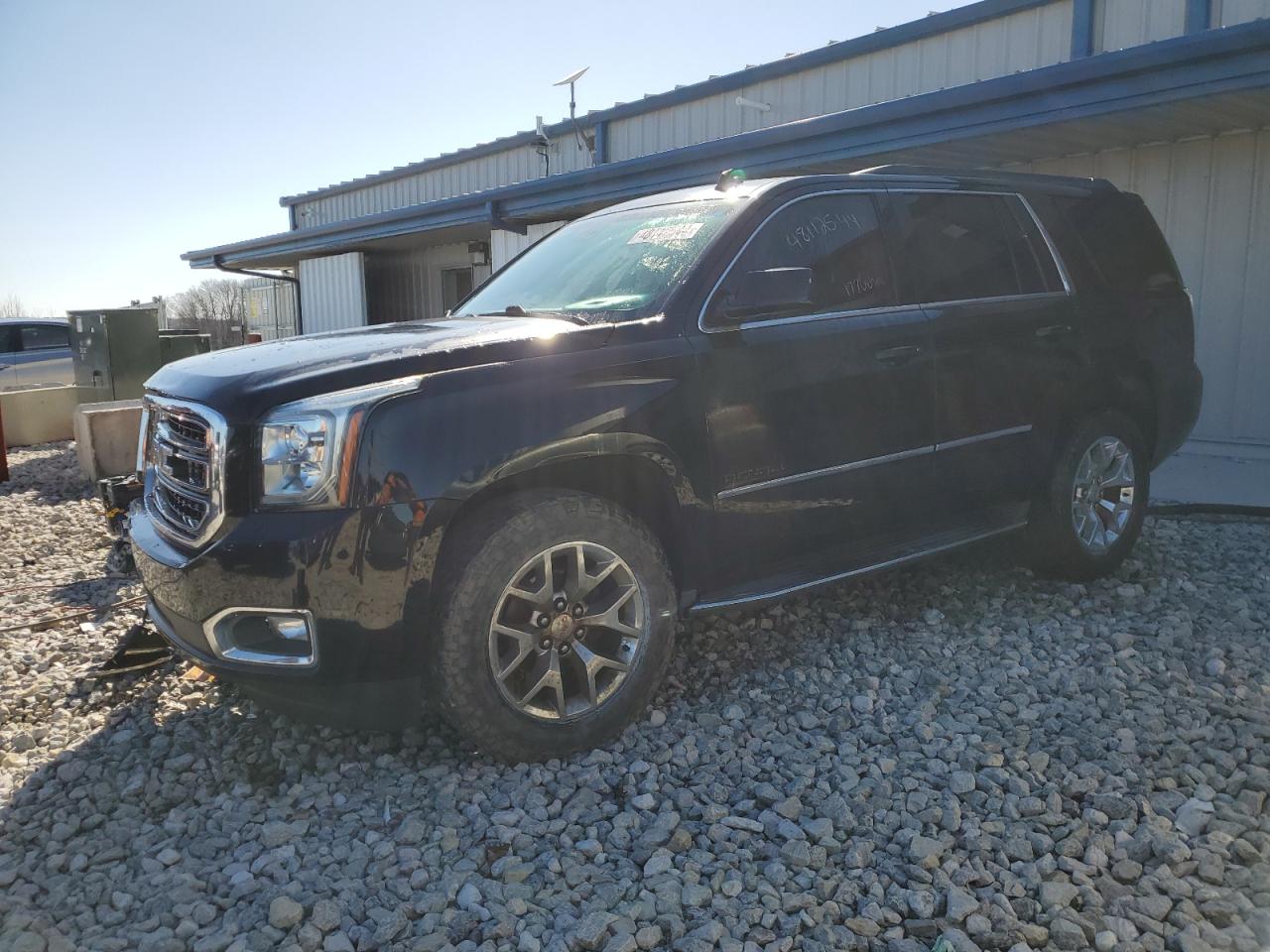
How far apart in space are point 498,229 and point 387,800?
10398 millimetres

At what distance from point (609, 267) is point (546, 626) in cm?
156

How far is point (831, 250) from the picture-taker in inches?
154

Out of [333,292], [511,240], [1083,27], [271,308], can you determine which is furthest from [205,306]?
[1083,27]

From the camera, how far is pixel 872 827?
281 cm

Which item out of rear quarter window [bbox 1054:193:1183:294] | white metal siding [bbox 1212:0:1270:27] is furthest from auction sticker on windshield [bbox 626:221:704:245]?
white metal siding [bbox 1212:0:1270:27]

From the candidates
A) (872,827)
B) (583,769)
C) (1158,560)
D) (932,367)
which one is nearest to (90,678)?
(583,769)

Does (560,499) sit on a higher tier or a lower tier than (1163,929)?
higher

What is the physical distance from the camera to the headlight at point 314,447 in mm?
2791

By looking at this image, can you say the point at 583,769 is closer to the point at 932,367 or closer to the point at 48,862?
the point at 48,862

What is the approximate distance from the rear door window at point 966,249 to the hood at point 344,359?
160 centimetres

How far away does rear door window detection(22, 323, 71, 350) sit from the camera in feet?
54.2

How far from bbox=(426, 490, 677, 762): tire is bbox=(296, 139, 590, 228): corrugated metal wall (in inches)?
455

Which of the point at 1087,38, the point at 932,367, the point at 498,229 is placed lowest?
the point at 932,367

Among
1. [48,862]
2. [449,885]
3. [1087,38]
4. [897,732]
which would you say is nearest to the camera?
[449,885]
